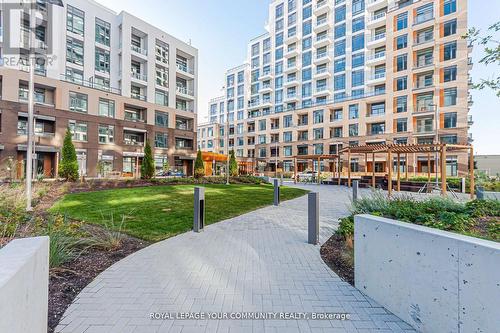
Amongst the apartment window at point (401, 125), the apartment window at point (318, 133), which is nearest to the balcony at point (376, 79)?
the apartment window at point (401, 125)

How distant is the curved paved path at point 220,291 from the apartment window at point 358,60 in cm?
5014

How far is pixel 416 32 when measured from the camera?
129 ft

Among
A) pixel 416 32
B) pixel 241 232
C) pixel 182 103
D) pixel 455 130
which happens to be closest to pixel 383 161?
pixel 455 130

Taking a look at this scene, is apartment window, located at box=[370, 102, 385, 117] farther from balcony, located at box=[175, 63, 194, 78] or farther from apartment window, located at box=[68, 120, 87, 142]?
apartment window, located at box=[68, 120, 87, 142]

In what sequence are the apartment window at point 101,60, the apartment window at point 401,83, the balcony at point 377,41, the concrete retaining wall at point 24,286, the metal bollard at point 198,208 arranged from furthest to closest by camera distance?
the balcony at point 377,41 < the apartment window at point 401,83 < the apartment window at point 101,60 < the metal bollard at point 198,208 < the concrete retaining wall at point 24,286

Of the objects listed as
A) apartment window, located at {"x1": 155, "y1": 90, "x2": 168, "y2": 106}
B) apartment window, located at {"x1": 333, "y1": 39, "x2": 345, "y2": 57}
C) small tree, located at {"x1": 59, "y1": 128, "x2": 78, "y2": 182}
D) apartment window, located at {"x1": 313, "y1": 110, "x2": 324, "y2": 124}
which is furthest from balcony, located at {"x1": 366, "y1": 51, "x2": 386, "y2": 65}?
small tree, located at {"x1": 59, "y1": 128, "x2": 78, "y2": 182}

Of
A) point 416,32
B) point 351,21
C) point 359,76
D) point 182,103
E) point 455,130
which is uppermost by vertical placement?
point 351,21

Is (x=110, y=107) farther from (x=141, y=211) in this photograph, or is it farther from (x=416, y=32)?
(x=416, y=32)

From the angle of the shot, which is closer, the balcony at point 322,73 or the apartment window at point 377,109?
the apartment window at point 377,109

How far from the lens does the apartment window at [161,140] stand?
132 feet

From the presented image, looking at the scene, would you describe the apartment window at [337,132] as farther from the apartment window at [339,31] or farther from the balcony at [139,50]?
the balcony at [139,50]

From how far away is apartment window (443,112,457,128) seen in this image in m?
35.8

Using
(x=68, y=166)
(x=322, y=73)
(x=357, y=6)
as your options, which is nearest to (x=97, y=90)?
(x=68, y=166)

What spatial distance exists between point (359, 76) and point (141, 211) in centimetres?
4892
